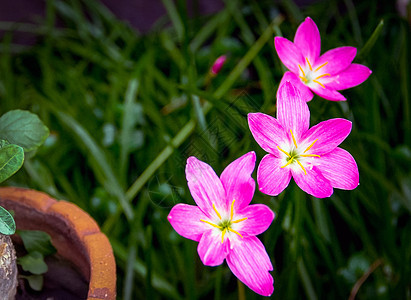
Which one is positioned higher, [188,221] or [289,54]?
[289,54]

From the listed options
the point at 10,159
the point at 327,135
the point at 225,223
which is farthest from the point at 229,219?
the point at 10,159

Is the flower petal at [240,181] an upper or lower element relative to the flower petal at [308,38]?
lower

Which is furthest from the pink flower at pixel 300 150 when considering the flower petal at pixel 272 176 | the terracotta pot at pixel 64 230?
the terracotta pot at pixel 64 230

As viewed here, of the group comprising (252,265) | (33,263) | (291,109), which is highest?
(291,109)

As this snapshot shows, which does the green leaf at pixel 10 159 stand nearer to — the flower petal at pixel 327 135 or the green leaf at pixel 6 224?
the green leaf at pixel 6 224

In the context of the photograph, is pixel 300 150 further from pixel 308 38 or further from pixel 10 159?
pixel 10 159

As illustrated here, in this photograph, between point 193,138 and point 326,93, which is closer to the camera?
point 326,93

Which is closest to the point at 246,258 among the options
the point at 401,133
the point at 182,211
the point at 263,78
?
the point at 182,211
